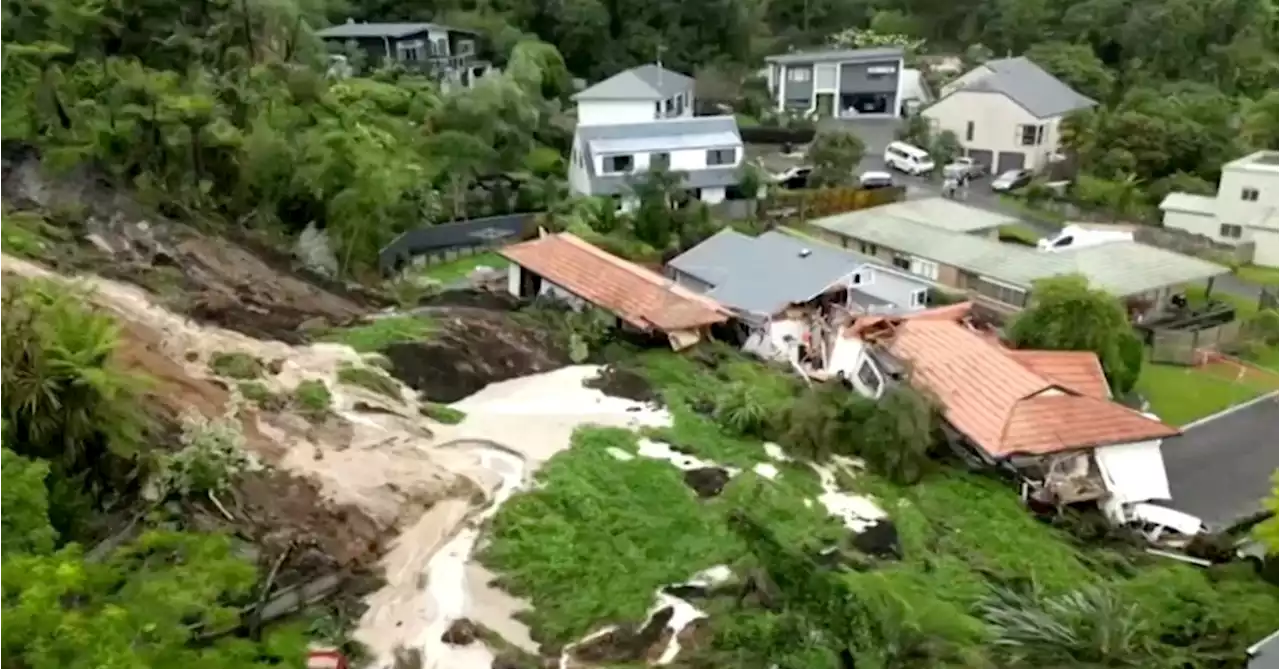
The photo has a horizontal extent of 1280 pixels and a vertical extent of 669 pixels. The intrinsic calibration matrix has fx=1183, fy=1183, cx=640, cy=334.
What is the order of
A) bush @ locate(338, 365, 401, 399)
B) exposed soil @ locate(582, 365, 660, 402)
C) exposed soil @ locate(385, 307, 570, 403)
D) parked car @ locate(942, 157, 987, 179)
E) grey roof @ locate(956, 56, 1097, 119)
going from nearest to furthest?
bush @ locate(338, 365, 401, 399)
exposed soil @ locate(385, 307, 570, 403)
exposed soil @ locate(582, 365, 660, 402)
parked car @ locate(942, 157, 987, 179)
grey roof @ locate(956, 56, 1097, 119)

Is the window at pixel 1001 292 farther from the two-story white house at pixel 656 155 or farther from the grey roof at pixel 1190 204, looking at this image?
the two-story white house at pixel 656 155

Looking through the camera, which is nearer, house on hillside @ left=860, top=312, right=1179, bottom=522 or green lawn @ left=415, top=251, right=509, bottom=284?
house on hillside @ left=860, top=312, right=1179, bottom=522

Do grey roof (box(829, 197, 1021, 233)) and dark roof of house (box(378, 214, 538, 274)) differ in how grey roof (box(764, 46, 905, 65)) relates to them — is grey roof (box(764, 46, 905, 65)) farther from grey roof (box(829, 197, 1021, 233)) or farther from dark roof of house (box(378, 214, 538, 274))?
dark roof of house (box(378, 214, 538, 274))

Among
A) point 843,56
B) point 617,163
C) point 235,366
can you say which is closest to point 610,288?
point 235,366

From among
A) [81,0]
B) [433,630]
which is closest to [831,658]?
[433,630]

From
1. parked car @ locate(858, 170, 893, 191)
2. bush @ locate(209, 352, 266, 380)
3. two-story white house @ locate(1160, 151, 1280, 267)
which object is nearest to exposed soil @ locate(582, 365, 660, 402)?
bush @ locate(209, 352, 266, 380)

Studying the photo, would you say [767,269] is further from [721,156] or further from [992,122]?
[992,122]
